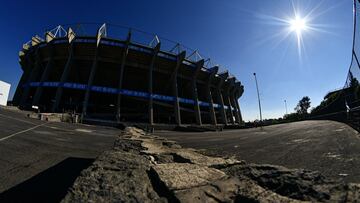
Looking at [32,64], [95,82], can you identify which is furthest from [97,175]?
[32,64]

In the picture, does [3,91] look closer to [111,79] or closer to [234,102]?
[111,79]

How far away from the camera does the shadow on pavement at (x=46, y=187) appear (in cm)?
305

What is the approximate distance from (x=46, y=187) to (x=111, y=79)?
51673 millimetres

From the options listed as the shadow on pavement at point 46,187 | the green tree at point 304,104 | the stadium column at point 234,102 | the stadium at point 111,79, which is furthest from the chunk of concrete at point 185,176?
the green tree at point 304,104

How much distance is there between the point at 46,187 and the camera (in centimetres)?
347

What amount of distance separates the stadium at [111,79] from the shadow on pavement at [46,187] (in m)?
33.6

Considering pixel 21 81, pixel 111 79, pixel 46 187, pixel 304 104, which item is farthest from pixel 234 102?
pixel 304 104

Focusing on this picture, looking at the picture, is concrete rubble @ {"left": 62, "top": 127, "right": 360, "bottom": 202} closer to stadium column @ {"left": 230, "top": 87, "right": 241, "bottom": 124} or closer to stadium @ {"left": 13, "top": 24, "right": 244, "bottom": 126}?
stadium @ {"left": 13, "top": 24, "right": 244, "bottom": 126}

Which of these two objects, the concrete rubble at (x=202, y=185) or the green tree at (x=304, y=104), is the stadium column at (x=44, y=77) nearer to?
the concrete rubble at (x=202, y=185)

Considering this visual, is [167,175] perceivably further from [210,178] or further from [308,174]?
[308,174]

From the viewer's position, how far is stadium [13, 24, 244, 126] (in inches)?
1619

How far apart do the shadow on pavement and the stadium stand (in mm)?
33560

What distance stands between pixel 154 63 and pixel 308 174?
44703mm

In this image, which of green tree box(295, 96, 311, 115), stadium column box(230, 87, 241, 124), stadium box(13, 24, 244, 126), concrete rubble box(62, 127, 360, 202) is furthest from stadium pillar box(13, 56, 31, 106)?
green tree box(295, 96, 311, 115)
